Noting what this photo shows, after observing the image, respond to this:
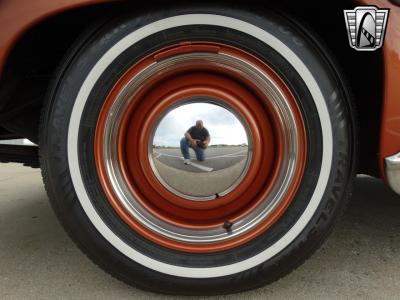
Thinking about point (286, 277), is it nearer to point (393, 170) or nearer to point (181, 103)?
point (393, 170)

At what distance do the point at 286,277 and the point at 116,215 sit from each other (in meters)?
0.58

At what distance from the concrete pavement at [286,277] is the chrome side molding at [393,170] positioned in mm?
322

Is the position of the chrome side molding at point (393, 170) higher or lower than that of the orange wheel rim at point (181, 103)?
lower

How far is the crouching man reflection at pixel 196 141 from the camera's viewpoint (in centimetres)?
108

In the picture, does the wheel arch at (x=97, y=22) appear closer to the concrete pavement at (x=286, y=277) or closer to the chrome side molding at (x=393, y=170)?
the chrome side molding at (x=393, y=170)

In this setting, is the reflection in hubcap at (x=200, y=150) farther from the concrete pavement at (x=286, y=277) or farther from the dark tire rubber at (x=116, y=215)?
the concrete pavement at (x=286, y=277)

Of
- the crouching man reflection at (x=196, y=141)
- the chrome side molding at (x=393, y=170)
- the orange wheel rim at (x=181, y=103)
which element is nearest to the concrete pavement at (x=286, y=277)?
the orange wheel rim at (x=181, y=103)

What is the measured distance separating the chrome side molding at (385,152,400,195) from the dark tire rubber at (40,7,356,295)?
0.09 metres

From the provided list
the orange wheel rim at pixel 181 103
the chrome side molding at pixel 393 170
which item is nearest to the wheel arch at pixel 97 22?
the chrome side molding at pixel 393 170

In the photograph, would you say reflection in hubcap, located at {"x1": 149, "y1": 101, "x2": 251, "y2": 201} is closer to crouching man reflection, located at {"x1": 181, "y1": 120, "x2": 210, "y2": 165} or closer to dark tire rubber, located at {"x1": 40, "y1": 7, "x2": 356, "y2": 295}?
crouching man reflection, located at {"x1": 181, "y1": 120, "x2": 210, "y2": 165}

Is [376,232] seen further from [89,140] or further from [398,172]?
[89,140]

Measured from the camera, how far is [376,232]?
156cm

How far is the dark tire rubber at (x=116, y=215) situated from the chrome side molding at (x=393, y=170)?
0.31 ft

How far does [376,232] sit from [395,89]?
797mm
